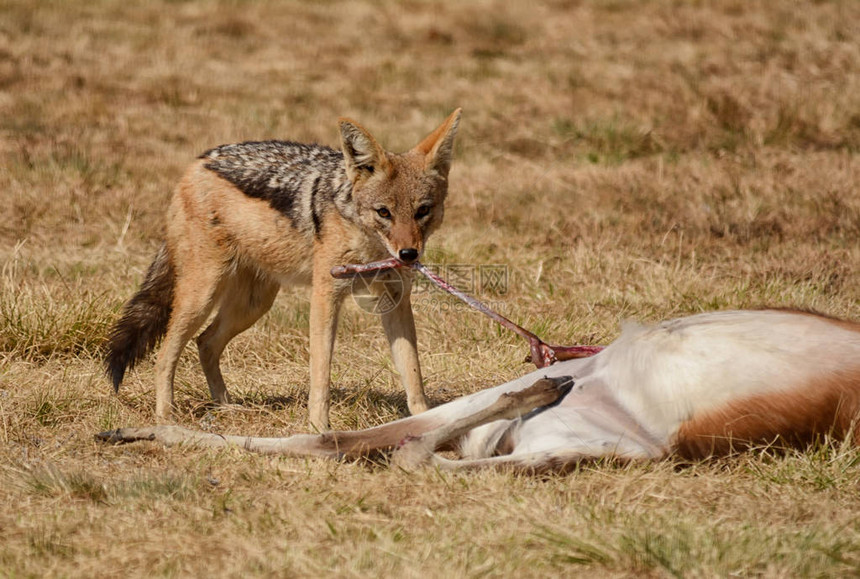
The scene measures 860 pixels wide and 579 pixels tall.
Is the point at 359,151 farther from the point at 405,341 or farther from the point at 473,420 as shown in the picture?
the point at 473,420

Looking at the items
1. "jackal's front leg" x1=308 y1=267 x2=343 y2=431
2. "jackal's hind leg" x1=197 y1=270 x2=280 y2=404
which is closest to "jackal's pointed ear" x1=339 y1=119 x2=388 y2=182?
"jackal's front leg" x1=308 y1=267 x2=343 y2=431

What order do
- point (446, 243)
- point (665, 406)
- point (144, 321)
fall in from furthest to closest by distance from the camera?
point (446, 243) < point (144, 321) < point (665, 406)

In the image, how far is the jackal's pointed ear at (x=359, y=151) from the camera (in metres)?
4.80

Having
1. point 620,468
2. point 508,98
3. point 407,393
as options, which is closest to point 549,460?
point 620,468

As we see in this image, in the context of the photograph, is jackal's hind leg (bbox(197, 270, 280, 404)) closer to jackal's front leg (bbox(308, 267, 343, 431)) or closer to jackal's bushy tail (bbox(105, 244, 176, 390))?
jackal's bushy tail (bbox(105, 244, 176, 390))

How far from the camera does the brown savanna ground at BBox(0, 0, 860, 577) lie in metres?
3.25

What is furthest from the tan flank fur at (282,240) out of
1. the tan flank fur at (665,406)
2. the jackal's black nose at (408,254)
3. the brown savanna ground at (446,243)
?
the tan flank fur at (665,406)

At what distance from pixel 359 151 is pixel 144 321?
1.44 metres

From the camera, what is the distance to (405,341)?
4.95 metres

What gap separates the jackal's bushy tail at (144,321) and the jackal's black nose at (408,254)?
1.44 meters

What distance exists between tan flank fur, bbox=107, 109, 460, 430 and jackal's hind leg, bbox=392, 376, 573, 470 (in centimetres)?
93

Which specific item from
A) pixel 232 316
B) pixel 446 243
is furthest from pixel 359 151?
pixel 446 243

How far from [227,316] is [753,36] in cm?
961

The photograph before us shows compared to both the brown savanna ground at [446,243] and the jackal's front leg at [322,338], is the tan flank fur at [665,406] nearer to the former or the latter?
the brown savanna ground at [446,243]
